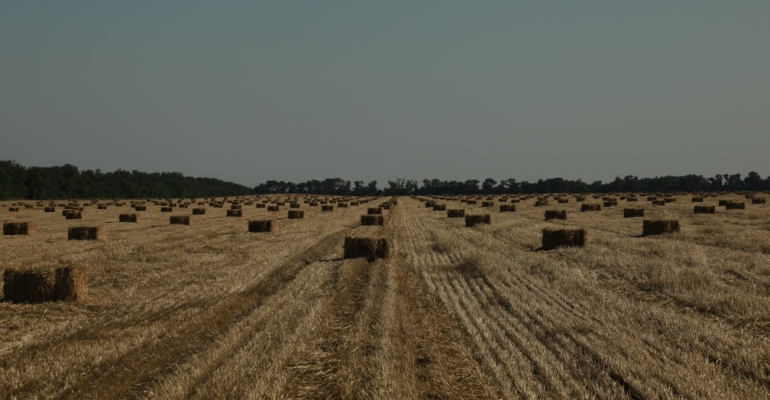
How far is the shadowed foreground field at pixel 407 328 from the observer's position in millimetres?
7145

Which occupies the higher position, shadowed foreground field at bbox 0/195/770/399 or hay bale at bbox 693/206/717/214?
hay bale at bbox 693/206/717/214

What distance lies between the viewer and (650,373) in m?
7.35

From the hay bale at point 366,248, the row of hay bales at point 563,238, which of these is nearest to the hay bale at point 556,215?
the row of hay bales at point 563,238

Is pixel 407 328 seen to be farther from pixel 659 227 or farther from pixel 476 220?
pixel 476 220

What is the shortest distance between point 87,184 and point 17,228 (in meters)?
92.9

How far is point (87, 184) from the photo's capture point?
11206 centimetres

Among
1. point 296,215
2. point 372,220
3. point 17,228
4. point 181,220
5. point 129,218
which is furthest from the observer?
point 296,215

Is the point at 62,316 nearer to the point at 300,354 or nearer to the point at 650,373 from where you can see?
the point at 300,354

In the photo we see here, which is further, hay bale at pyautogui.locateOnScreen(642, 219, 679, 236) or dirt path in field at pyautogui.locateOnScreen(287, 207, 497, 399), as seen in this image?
hay bale at pyautogui.locateOnScreen(642, 219, 679, 236)

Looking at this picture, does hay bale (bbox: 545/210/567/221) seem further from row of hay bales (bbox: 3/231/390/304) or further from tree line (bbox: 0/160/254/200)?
tree line (bbox: 0/160/254/200)

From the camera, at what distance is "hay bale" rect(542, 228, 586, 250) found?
20391 millimetres

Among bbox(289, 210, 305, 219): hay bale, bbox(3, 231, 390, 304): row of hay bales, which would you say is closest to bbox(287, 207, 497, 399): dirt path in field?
bbox(3, 231, 390, 304): row of hay bales

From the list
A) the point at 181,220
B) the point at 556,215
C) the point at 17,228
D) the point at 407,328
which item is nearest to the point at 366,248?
the point at 407,328

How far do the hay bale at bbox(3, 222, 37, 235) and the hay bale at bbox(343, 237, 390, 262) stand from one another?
17.8 meters
